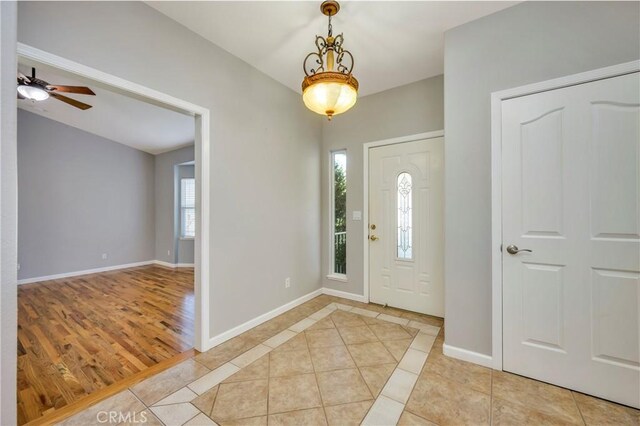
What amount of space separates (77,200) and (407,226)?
6.53 meters

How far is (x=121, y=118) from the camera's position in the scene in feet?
15.5

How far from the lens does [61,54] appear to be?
1.57 metres

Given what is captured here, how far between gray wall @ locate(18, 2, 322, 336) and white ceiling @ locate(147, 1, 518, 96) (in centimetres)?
20

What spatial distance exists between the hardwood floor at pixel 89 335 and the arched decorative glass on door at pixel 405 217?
2.56 metres

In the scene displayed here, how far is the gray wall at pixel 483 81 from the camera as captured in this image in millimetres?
1764

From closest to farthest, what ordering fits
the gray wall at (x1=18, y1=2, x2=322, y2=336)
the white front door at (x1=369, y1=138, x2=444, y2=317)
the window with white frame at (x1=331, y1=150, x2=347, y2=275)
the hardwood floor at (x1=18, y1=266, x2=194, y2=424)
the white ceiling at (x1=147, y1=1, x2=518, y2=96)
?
the gray wall at (x1=18, y1=2, x2=322, y2=336) → the hardwood floor at (x1=18, y1=266, x2=194, y2=424) → the white ceiling at (x1=147, y1=1, x2=518, y2=96) → the white front door at (x1=369, y1=138, x2=444, y2=317) → the window with white frame at (x1=331, y1=150, x2=347, y2=275)

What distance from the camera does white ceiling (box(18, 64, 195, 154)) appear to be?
407cm

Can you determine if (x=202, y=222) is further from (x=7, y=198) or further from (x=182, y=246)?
(x=182, y=246)

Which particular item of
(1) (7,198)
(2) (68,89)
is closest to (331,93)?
(1) (7,198)

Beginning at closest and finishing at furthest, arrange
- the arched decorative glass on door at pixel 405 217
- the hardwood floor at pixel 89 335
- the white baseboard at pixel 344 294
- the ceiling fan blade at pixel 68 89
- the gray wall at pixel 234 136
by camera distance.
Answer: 1. the gray wall at pixel 234 136
2. the hardwood floor at pixel 89 335
3. the ceiling fan blade at pixel 68 89
4. the arched decorative glass on door at pixel 405 217
5. the white baseboard at pixel 344 294

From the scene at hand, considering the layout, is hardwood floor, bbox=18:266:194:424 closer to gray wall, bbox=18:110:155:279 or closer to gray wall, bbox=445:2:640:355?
gray wall, bbox=18:110:155:279

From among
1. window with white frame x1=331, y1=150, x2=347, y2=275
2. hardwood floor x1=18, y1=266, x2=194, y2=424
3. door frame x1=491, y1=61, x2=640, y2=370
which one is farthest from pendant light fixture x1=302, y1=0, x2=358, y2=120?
hardwood floor x1=18, y1=266, x2=194, y2=424

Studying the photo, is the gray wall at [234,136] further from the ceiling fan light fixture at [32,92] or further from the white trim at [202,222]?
the ceiling fan light fixture at [32,92]

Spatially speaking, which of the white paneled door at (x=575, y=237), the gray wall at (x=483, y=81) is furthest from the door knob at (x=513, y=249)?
the gray wall at (x=483, y=81)
